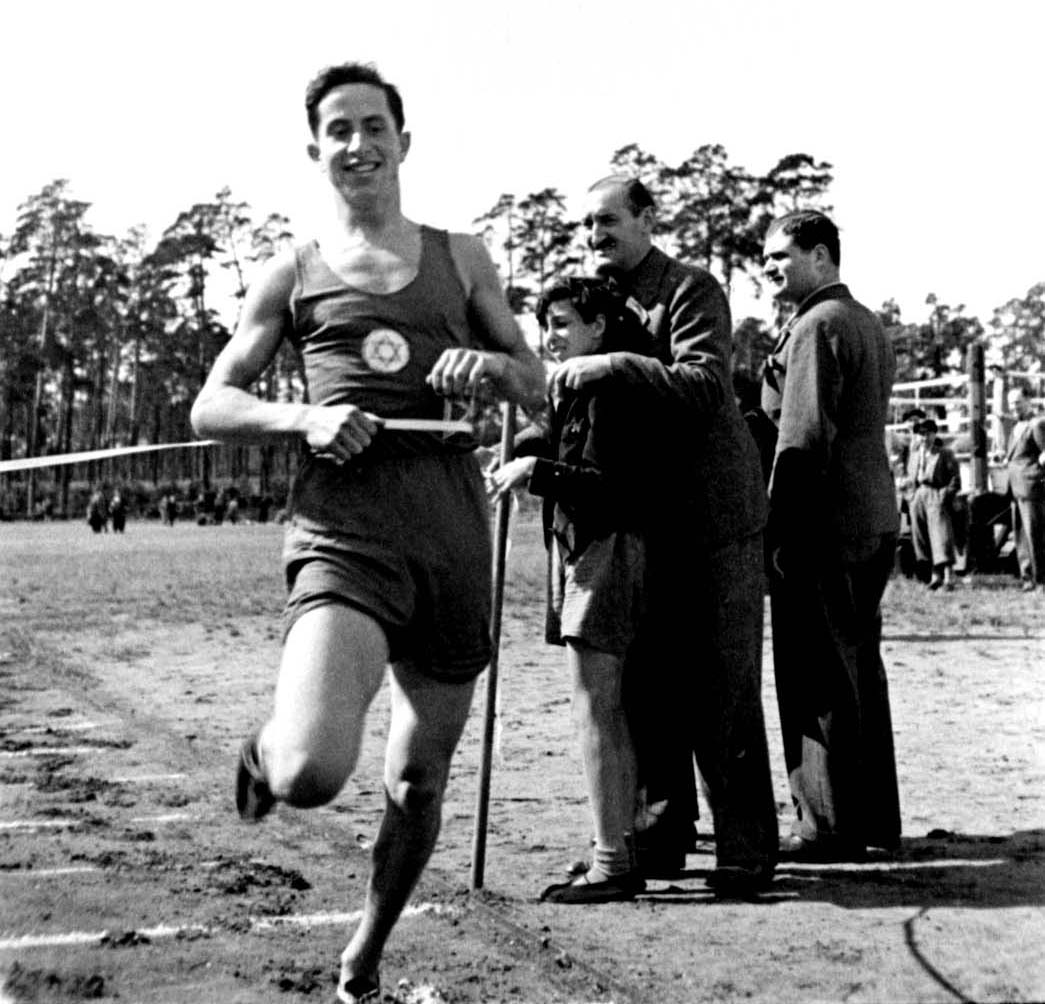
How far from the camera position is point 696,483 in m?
4.85

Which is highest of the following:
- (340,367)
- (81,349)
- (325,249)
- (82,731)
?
(81,349)

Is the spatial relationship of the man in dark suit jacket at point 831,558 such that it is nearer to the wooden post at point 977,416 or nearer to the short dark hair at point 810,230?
the short dark hair at point 810,230

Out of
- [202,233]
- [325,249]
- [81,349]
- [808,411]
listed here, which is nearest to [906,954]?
[808,411]

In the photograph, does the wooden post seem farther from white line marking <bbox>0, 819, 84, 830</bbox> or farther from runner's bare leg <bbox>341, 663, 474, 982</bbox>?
runner's bare leg <bbox>341, 663, 474, 982</bbox>

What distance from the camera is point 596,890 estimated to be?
4.60 m

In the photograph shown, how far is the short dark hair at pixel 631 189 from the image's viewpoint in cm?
496

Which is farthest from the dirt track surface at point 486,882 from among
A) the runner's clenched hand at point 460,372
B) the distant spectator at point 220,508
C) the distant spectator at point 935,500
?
the distant spectator at point 220,508

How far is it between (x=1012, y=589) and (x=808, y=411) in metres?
12.5

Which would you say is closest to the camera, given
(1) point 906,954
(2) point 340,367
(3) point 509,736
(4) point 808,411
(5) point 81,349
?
(2) point 340,367

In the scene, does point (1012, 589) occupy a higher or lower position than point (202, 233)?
lower

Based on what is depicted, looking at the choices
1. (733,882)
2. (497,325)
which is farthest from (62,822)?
(497,325)

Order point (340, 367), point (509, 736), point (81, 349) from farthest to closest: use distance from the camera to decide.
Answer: point (81, 349) < point (509, 736) < point (340, 367)

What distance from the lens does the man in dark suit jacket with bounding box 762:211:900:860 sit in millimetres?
5285

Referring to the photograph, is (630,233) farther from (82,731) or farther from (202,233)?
(202,233)
